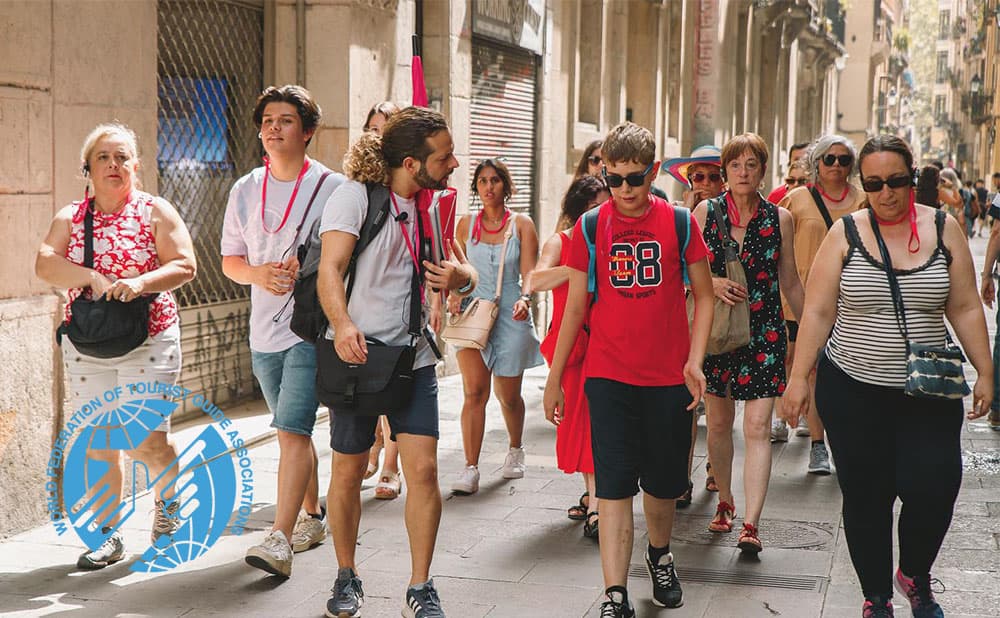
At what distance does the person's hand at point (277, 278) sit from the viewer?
549cm

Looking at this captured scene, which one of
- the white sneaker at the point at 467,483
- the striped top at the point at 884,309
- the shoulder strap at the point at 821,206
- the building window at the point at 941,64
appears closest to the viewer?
the striped top at the point at 884,309

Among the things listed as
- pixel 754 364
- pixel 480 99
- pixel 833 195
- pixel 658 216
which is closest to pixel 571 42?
pixel 480 99

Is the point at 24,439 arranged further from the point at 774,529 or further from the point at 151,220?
the point at 774,529

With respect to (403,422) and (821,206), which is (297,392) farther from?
(821,206)

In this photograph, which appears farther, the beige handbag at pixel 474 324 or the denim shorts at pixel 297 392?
the beige handbag at pixel 474 324

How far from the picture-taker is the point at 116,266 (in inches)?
221

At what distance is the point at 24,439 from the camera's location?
6.20 metres

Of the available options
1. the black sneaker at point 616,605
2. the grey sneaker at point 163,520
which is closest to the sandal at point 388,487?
the grey sneaker at point 163,520

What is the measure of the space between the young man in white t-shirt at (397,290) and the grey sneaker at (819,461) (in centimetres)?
339

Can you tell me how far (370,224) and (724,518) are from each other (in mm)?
2491

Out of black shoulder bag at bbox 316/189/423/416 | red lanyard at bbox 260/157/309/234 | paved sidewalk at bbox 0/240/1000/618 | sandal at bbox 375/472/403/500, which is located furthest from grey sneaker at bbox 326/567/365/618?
sandal at bbox 375/472/403/500

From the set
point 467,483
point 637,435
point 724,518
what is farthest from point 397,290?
point 467,483

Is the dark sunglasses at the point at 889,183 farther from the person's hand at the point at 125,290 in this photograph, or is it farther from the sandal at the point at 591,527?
the person's hand at the point at 125,290

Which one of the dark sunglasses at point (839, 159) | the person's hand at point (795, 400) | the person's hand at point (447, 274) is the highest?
the dark sunglasses at point (839, 159)
